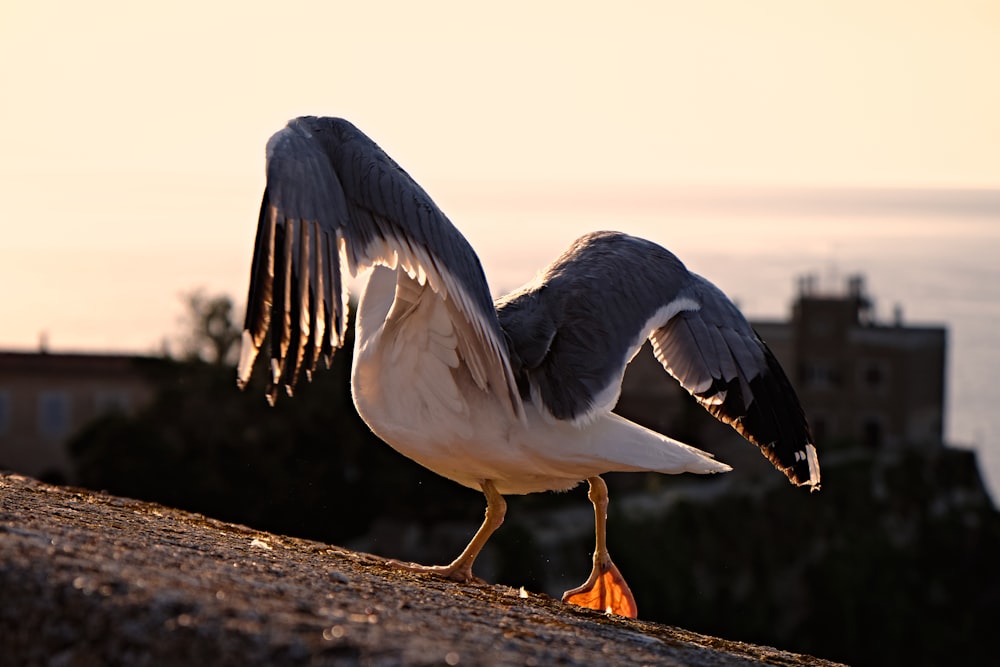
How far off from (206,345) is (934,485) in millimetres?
24864

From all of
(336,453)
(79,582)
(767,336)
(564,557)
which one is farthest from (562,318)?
(767,336)

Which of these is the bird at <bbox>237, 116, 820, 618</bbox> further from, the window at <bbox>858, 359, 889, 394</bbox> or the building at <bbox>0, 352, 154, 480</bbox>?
the window at <bbox>858, 359, 889, 394</bbox>

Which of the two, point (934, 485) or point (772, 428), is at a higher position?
point (772, 428)

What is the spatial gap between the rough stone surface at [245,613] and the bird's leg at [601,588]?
2.49ft

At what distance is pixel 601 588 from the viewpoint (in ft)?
22.6

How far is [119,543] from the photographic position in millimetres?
A: 5062

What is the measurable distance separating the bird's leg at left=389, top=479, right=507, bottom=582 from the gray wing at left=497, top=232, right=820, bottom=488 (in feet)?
1.97

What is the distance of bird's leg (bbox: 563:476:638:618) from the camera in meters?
6.82

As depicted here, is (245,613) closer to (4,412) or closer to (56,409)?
(56,409)

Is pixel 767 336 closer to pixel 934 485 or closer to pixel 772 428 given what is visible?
pixel 934 485

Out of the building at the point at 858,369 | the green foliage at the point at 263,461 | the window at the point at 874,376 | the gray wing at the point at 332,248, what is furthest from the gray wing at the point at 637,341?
the window at the point at 874,376

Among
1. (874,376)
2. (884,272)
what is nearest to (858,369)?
(874,376)

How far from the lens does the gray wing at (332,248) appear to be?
5805 millimetres

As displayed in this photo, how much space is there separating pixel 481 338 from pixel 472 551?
1.03 meters
